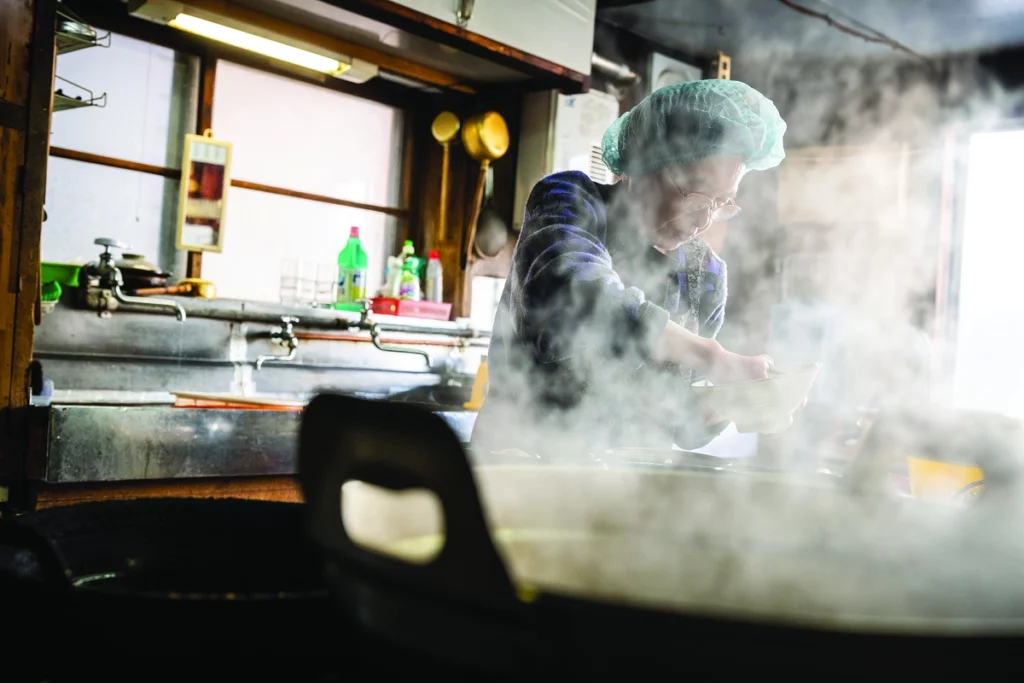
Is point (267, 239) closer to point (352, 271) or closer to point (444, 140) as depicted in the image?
point (352, 271)

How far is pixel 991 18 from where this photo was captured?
4477 mm

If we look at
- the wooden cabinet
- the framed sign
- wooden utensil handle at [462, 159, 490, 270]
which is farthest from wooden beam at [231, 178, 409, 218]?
the wooden cabinet

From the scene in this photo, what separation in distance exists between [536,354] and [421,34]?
6.53 feet

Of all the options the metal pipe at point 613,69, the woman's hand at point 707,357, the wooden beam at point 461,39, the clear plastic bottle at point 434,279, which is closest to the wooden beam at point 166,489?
the woman's hand at point 707,357

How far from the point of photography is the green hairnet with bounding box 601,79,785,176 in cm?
158

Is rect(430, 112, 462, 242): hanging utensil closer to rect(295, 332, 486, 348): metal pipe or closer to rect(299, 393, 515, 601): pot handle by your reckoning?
rect(295, 332, 486, 348): metal pipe

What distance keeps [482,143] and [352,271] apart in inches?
38.1

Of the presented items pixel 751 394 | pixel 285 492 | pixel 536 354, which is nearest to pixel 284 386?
pixel 285 492

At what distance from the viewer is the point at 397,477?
40 centimetres

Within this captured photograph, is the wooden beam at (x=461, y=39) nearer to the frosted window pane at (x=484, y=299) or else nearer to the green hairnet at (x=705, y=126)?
the frosted window pane at (x=484, y=299)

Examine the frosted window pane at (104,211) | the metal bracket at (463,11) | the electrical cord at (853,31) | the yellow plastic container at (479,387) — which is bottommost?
the yellow plastic container at (479,387)

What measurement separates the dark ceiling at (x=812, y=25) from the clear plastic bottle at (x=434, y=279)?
66.2 inches

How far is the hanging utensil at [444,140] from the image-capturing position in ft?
13.7

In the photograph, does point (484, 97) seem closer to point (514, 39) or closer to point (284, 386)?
point (514, 39)
